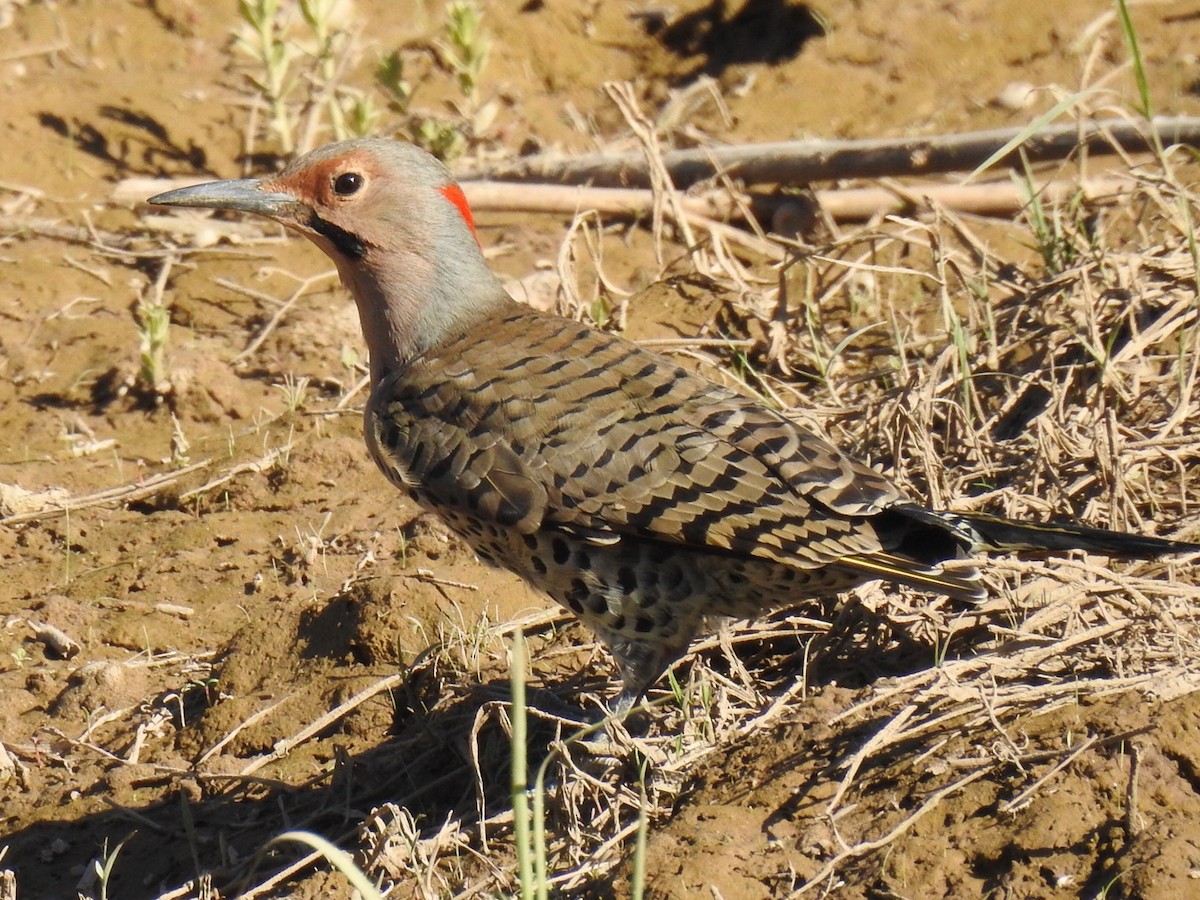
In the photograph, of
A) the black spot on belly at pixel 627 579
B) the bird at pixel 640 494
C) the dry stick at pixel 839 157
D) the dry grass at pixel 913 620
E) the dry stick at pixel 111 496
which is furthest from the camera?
the dry stick at pixel 839 157

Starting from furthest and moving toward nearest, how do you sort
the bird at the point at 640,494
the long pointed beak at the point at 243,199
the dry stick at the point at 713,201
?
the dry stick at the point at 713,201, the long pointed beak at the point at 243,199, the bird at the point at 640,494

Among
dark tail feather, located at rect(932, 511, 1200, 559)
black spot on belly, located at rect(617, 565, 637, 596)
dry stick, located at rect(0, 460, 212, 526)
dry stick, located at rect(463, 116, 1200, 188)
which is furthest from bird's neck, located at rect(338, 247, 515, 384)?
dry stick, located at rect(463, 116, 1200, 188)

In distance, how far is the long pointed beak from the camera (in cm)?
513

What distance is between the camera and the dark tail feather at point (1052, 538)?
3.91m

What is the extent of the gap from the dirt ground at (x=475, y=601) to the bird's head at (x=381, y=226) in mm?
848

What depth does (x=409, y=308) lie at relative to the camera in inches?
203

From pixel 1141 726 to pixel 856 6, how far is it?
647cm

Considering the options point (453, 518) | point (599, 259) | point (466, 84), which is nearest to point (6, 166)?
point (466, 84)

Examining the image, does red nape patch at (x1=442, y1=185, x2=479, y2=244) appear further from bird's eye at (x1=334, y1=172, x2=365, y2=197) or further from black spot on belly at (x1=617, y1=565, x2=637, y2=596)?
black spot on belly at (x1=617, y1=565, x2=637, y2=596)

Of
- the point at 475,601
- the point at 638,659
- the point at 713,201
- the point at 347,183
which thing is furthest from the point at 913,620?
the point at 713,201

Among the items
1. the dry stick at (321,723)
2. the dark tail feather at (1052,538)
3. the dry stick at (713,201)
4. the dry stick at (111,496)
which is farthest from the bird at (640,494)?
the dry stick at (713,201)

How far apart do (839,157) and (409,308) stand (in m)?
3.02

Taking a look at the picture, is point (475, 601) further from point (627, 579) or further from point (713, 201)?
point (713, 201)

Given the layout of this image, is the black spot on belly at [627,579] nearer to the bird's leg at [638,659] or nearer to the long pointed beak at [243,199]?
the bird's leg at [638,659]
